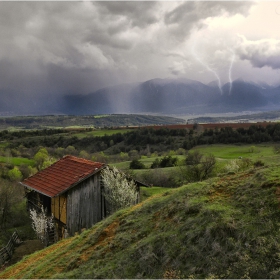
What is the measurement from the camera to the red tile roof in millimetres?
22659

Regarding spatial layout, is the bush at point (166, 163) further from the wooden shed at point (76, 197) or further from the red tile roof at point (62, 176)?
the wooden shed at point (76, 197)

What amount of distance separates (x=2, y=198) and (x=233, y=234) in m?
28.6

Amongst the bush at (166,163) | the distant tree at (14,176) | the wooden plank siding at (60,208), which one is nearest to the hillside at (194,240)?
the wooden plank siding at (60,208)

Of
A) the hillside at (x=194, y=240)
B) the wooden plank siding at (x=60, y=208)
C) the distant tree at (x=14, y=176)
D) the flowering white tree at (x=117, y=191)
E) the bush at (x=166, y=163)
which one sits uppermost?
→ the hillside at (x=194, y=240)

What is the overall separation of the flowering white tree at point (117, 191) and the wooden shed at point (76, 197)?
155 cm

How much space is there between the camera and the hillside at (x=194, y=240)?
6.67m

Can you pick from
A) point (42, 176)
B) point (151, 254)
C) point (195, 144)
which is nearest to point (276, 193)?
point (151, 254)

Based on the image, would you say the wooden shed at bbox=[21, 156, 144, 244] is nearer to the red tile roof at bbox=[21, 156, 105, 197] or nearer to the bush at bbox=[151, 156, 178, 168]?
the red tile roof at bbox=[21, 156, 105, 197]

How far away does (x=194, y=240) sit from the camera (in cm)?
781

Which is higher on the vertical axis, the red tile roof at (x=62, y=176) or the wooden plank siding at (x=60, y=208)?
the red tile roof at (x=62, y=176)

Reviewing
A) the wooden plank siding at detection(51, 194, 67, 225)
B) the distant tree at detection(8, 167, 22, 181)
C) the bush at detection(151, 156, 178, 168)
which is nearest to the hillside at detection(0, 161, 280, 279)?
the wooden plank siding at detection(51, 194, 67, 225)

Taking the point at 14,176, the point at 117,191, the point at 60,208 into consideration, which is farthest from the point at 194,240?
the point at 14,176

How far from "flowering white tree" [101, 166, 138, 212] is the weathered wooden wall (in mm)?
1501

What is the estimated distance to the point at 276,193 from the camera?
336 inches
